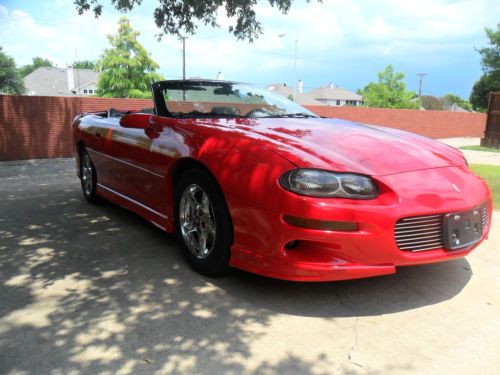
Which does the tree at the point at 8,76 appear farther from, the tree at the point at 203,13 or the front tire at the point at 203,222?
the front tire at the point at 203,222

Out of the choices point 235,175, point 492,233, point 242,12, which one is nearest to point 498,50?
point 242,12

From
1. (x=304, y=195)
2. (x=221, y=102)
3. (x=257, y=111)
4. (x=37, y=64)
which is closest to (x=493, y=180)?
(x=257, y=111)

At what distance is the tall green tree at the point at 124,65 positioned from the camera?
34562 mm

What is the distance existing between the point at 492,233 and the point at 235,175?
9.85 feet

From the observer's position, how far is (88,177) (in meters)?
5.44

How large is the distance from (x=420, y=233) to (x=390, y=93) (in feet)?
152

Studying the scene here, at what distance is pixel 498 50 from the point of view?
124 ft

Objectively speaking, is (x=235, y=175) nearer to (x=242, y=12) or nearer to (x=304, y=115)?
(x=304, y=115)

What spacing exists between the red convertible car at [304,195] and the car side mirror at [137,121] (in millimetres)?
20

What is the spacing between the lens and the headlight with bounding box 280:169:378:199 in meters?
2.53

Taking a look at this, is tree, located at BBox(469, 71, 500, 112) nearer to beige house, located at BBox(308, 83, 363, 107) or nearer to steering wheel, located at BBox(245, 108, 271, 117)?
steering wheel, located at BBox(245, 108, 271, 117)

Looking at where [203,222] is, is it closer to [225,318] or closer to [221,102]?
[225,318]

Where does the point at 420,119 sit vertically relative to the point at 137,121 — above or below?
below

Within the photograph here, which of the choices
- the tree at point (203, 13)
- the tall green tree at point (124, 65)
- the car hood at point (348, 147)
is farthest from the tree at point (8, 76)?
the car hood at point (348, 147)
